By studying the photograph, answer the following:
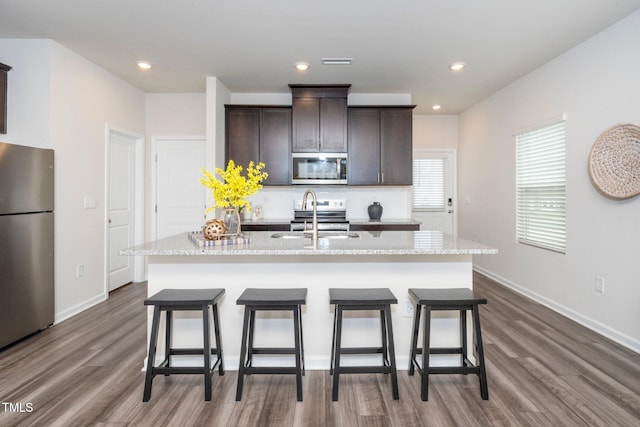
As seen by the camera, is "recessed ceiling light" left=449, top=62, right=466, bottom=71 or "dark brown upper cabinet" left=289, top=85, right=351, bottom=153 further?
"dark brown upper cabinet" left=289, top=85, right=351, bottom=153

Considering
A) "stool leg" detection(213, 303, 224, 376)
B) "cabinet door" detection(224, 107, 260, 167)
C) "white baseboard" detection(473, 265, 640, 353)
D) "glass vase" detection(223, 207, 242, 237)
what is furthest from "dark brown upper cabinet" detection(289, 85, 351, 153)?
"stool leg" detection(213, 303, 224, 376)

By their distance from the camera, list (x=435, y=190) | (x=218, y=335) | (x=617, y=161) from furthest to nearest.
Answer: (x=435, y=190), (x=617, y=161), (x=218, y=335)

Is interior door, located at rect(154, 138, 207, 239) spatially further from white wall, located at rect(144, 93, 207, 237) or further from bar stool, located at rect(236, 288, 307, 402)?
bar stool, located at rect(236, 288, 307, 402)

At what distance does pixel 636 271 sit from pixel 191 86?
504cm

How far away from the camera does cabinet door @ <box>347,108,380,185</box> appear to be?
15.6 feet

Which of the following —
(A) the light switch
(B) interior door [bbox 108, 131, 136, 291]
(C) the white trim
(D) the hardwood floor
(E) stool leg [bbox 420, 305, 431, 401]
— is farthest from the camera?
(B) interior door [bbox 108, 131, 136, 291]

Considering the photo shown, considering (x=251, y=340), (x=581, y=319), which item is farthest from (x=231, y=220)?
(x=581, y=319)

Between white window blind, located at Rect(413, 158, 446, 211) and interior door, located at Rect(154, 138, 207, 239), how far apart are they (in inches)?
141

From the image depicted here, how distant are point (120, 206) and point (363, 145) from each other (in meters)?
3.27

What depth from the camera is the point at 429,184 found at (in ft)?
20.9

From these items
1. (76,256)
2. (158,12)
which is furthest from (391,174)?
(76,256)

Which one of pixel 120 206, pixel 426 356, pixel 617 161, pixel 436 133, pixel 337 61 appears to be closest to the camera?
pixel 426 356

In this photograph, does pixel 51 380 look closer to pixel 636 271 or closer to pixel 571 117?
pixel 636 271

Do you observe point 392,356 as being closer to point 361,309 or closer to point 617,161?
point 361,309
